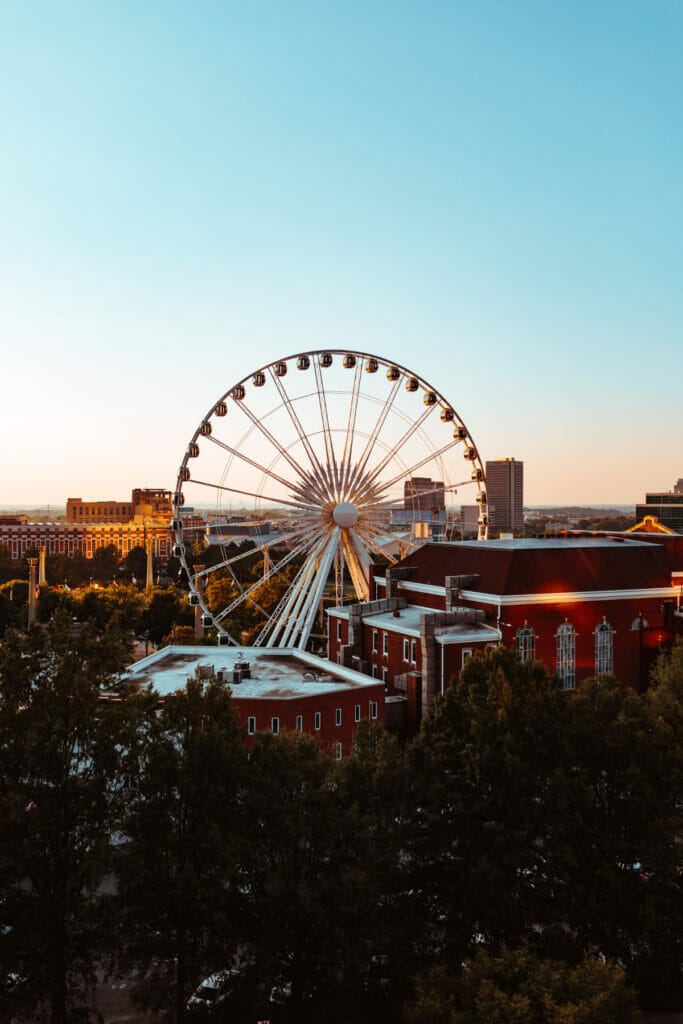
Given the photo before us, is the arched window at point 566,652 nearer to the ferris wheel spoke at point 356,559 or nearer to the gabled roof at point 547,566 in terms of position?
the gabled roof at point 547,566

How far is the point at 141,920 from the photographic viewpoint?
85.1 feet

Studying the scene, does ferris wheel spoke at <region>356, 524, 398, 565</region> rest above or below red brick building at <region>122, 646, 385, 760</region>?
above

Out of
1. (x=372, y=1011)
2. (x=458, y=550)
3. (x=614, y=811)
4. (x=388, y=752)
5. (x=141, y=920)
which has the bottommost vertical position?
(x=372, y=1011)

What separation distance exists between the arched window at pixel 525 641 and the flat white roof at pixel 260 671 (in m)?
10.4

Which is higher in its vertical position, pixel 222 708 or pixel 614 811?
pixel 222 708

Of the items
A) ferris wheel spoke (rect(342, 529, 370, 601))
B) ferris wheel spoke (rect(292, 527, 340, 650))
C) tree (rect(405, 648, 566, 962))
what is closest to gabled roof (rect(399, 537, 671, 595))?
ferris wheel spoke (rect(342, 529, 370, 601))

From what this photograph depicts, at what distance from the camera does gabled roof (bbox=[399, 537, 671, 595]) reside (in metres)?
55.0

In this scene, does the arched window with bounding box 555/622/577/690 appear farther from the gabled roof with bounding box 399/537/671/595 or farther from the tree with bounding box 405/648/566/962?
the tree with bounding box 405/648/566/962

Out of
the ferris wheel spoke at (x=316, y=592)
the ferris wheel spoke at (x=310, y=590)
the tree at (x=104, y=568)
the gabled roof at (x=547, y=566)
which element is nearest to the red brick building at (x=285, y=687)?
the ferris wheel spoke at (x=316, y=592)

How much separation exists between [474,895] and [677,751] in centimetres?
945

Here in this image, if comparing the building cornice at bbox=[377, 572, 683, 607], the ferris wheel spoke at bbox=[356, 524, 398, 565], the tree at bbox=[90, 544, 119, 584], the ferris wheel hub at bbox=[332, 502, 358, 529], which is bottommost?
the tree at bbox=[90, 544, 119, 584]

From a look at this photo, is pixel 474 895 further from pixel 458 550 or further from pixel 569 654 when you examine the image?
pixel 458 550

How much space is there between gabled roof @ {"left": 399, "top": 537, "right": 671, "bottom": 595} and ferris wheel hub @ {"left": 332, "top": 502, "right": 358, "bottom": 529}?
632cm

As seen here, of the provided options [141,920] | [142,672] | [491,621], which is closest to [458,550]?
[491,621]
